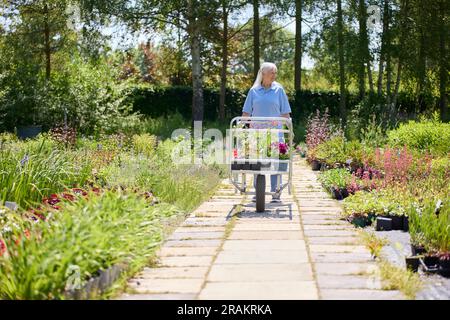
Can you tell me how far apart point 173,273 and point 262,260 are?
0.70 m

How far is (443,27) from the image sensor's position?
78.9 feet

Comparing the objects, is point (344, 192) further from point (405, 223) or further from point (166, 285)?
point (166, 285)

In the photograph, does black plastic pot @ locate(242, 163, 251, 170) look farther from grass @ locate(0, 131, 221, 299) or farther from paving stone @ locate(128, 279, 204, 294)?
paving stone @ locate(128, 279, 204, 294)

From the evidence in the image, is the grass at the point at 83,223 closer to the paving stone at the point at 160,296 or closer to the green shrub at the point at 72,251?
the green shrub at the point at 72,251

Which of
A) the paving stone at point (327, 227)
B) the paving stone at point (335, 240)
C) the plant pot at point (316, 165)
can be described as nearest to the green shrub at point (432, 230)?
the paving stone at point (335, 240)

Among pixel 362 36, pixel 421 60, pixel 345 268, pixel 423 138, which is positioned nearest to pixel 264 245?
pixel 345 268

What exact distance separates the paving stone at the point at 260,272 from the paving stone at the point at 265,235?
103 centimetres

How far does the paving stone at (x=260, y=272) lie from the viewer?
13.8 feet

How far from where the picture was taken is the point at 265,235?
576 cm

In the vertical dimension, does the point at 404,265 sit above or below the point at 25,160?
below

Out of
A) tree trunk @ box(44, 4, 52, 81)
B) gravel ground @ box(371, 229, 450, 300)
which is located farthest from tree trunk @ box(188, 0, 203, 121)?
gravel ground @ box(371, 229, 450, 300)

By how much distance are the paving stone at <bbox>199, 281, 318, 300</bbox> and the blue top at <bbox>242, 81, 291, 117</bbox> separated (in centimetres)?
433

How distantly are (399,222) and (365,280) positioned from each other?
207cm
